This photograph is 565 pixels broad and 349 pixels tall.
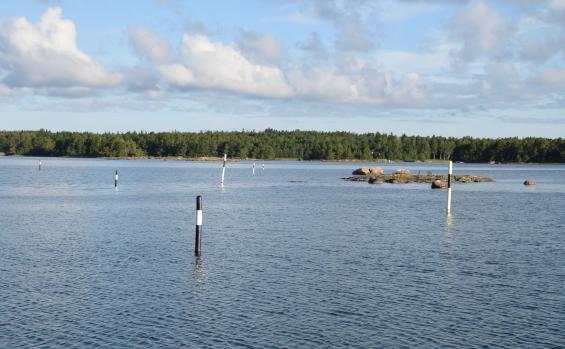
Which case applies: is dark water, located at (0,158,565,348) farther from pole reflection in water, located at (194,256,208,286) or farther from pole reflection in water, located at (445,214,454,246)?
pole reflection in water, located at (445,214,454,246)

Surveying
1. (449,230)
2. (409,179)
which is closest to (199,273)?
(449,230)

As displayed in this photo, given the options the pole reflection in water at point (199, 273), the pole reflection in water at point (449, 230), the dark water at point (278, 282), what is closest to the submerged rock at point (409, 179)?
the pole reflection in water at point (449, 230)

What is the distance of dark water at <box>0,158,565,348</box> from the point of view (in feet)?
61.0

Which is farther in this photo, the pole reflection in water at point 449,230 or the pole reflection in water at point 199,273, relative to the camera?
the pole reflection in water at point 449,230

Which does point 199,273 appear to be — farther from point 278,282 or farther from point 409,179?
point 409,179

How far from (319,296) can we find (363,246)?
521 inches

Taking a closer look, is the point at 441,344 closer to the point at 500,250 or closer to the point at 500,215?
the point at 500,250

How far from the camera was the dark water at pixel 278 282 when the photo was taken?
18.6 m

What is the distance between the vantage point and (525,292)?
24.3 metres

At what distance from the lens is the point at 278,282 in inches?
1009

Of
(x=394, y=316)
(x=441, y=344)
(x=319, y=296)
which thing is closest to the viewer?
(x=441, y=344)

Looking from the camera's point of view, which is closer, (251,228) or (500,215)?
(251,228)

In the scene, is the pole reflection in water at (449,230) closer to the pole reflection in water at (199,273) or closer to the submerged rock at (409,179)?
the pole reflection in water at (199,273)

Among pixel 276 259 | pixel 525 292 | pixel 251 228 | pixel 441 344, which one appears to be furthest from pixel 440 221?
pixel 441 344
